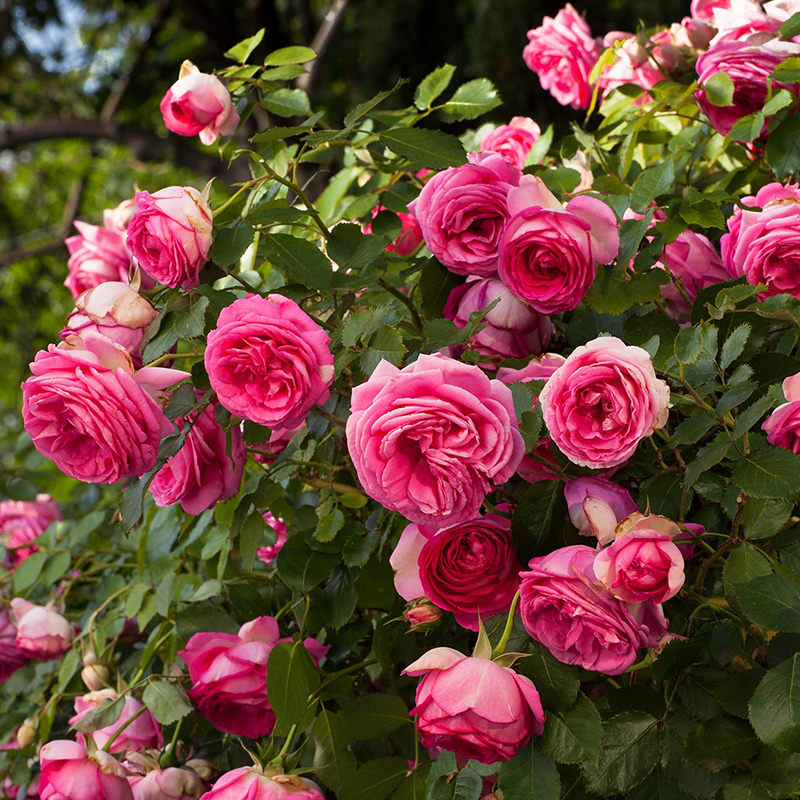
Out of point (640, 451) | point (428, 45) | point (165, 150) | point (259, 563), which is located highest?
point (640, 451)

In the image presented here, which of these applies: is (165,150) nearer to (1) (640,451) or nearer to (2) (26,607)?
(2) (26,607)

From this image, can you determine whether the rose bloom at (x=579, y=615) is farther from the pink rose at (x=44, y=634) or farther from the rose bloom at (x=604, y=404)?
the pink rose at (x=44, y=634)

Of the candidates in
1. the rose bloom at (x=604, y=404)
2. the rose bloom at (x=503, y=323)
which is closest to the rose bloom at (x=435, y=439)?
the rose bloom at (x=604, y=404)

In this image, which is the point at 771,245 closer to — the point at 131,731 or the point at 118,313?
the point at 118,313

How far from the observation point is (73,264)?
1.03m

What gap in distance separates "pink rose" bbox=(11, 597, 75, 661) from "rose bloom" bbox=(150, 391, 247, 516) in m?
0.42

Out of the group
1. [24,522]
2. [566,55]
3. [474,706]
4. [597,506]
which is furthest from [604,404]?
[24,522]

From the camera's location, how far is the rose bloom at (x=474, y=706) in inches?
20.0

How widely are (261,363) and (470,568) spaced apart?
0.19 metres

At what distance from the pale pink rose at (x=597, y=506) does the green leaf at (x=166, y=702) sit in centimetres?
39

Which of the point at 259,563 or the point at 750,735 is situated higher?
the point at 750,735

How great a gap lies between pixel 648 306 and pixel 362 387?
0.34m

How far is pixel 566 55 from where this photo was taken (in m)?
1.13

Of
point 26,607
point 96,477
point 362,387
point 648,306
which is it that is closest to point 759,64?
point 648,306
